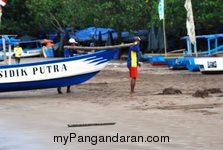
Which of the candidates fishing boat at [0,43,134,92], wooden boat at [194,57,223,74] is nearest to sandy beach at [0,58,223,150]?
fishing boat at [0,43,134,92]

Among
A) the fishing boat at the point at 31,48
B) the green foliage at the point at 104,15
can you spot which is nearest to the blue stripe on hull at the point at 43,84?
the green foliage at the point at 104,15

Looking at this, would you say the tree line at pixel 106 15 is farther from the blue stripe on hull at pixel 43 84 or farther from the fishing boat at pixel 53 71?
the blue stripe on hull at pixel 43 84

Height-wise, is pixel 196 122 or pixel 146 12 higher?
pixel 146 12

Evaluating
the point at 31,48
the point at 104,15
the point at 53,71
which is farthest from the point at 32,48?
the point at 53,71

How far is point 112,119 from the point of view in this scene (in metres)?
9.51

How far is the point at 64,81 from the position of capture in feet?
48.7

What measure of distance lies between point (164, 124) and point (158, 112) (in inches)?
59.8

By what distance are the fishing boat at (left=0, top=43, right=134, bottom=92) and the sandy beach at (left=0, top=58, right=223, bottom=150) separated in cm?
37

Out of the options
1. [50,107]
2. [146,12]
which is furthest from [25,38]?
[50,107]

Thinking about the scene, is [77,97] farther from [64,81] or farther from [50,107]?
[50,107]

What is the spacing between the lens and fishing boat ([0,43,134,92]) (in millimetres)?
14352

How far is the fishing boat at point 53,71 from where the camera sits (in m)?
14.4

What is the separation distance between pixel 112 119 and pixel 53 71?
5.34 m

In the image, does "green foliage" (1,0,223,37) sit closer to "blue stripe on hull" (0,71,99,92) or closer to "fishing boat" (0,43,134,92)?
"fishing boat" (0,43,134,92)
